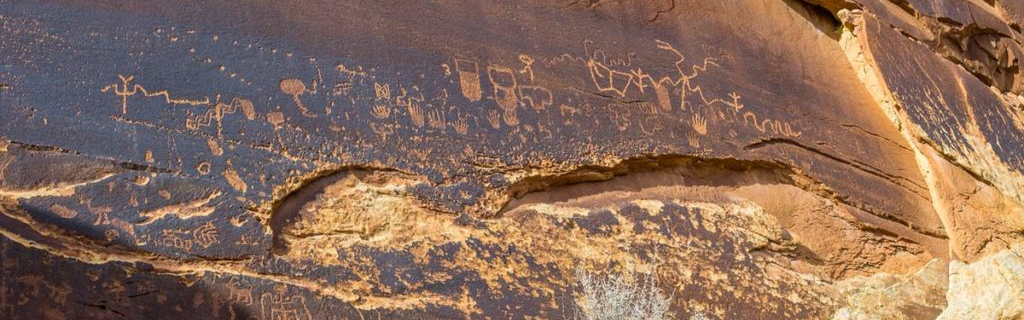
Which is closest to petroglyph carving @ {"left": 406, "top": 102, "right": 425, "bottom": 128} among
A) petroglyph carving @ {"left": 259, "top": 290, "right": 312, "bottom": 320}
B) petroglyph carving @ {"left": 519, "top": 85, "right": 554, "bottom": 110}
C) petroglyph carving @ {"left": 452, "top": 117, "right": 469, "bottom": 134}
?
petroglyph carving @ {"left": 452, "top": 117, "right": 469, "bottom": 134}

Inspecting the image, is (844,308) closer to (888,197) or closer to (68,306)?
(888,197)

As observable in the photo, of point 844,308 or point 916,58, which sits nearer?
point 844,308

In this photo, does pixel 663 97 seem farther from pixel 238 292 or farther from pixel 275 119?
pixel 238 292

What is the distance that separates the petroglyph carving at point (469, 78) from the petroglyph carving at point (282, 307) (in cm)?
114

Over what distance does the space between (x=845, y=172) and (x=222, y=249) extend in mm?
3122

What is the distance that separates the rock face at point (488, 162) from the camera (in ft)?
11.4

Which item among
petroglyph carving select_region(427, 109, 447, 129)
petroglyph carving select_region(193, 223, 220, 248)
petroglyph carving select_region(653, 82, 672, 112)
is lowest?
petroglyph carving select_region(653, 82, 672, 112)

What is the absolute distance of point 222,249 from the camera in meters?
3.55

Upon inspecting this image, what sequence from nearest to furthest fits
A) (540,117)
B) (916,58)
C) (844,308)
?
(540,117), (844,308), (916,58)

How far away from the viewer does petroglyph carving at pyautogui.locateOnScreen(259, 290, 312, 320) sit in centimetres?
354

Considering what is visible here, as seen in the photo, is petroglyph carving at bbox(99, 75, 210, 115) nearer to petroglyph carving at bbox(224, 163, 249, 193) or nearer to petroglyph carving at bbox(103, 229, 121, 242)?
petroglyph carving at bbox(224, 163, 249, 193)

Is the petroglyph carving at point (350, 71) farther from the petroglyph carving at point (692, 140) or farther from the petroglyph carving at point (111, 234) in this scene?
the petroglyph carving at point (692, 140)

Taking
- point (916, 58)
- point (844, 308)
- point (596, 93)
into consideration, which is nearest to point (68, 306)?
point (596, 93)

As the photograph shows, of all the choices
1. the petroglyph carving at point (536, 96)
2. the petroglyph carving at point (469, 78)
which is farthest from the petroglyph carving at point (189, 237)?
the petroglyph carving at point (536, 96)
